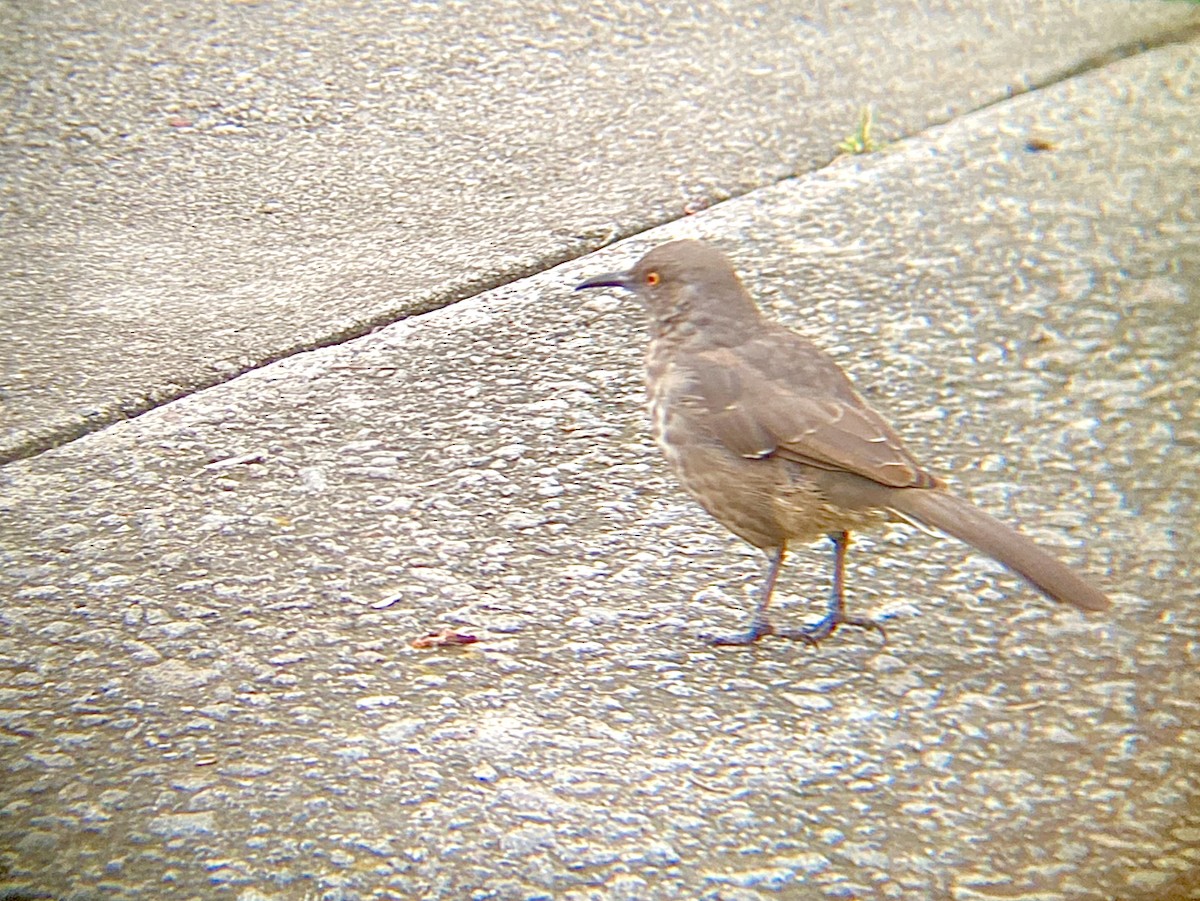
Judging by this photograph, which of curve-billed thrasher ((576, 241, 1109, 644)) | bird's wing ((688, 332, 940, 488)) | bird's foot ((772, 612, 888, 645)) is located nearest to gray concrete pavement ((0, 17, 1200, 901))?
bird's foot ((772, 612, 888, 645))

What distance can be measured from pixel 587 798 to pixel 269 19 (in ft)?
12.9

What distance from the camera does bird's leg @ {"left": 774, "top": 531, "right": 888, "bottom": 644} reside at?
9.34 feet

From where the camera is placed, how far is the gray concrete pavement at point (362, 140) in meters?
3.80

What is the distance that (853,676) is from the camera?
2.73 m

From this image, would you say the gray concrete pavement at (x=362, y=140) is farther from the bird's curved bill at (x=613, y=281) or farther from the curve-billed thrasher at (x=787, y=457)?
the curve-billed thrasher at (x=787, y=457)

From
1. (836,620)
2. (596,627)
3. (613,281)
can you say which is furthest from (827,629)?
(613,281)

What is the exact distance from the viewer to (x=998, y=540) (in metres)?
2.64

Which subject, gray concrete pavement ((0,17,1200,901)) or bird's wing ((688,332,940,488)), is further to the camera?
bird's wing ((688,332,940,488))

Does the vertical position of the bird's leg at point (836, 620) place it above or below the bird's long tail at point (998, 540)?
below

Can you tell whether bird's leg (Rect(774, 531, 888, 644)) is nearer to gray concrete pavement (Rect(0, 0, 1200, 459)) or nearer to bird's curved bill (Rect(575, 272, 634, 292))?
bird's curved bill (Rect(575, 272, 634, 292))

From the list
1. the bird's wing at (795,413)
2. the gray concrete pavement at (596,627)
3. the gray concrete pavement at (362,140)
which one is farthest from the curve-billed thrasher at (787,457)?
the gray concrete pavement at (362,140)

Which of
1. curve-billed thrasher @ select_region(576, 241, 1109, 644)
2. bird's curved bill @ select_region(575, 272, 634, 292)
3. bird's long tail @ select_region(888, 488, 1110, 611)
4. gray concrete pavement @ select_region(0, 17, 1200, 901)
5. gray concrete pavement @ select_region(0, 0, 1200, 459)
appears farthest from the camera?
gray concrete pavement @ select_region(0, 0, 1200, 459)

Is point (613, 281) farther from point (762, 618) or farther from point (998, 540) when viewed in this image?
point (998, 540)

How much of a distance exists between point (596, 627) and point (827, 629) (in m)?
0.51
